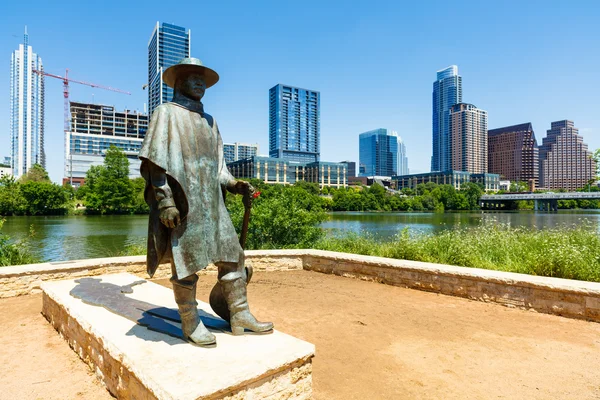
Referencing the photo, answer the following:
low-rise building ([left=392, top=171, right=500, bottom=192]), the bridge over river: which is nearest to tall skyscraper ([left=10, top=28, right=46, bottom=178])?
low-rise building ([left=392, top=171, right=500, bottom=192])

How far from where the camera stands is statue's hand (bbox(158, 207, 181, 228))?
278 centimetres

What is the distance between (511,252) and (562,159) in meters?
192

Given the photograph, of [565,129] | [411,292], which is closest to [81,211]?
[411,292]

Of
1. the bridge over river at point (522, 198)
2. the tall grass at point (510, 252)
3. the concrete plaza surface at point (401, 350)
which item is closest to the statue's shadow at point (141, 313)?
the concrete plaza surface at point (401, 350)

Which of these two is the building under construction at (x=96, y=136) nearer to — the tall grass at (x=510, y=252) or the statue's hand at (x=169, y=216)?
the tall grass at (x=510, y=252)

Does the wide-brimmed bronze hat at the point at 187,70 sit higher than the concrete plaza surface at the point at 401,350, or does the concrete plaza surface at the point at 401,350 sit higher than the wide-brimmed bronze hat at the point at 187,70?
the wide-brimmed bronze hat at the point at 187,70

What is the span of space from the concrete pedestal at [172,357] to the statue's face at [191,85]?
211 centimetres

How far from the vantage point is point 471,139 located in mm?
193375

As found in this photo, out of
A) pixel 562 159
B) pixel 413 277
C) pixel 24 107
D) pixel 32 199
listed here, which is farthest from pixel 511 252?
pixel 24 107

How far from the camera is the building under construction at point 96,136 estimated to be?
116000mm

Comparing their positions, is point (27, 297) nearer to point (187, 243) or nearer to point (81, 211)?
Answer: point (187, 243)

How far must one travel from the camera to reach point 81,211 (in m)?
51.6

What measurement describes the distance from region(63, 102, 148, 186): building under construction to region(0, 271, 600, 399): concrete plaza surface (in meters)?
115

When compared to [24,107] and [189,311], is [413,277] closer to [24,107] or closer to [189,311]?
[189,311]
